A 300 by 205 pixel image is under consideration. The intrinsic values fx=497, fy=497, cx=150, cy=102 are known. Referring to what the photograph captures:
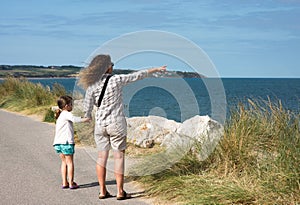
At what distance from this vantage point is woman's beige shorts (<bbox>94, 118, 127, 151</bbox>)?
6844 millimetres

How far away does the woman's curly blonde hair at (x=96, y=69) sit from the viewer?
693cm

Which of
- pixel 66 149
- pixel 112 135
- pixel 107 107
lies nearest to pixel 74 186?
pixel 66 149

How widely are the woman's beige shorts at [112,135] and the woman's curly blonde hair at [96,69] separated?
0.66 m

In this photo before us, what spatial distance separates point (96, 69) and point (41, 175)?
2.50 meters

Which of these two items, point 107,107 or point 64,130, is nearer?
point 107,107

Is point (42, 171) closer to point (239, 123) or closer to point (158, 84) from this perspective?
point (158, 84)

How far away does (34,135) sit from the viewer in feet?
43.4

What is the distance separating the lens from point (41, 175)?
8.42m

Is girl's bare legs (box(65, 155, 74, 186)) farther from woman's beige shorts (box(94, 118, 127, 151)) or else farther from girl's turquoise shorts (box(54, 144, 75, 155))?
woman's beige shorts (box(94, 118, 127, 151))

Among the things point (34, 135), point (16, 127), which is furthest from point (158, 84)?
point (16, 127)

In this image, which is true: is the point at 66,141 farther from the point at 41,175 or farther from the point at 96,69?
the point at 96,69

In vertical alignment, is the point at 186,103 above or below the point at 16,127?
above

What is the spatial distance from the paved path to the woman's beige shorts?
764 mm

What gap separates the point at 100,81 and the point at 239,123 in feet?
8.10
